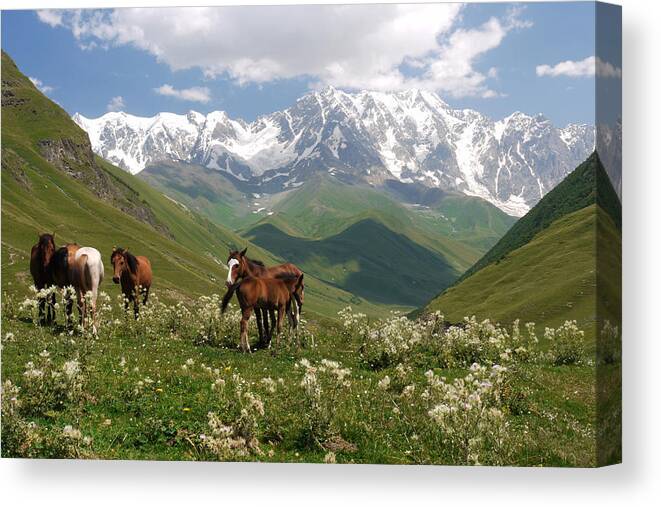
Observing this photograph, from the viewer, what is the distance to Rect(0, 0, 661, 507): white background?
14.8 metres

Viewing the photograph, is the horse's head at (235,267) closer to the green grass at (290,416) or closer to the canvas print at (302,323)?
the canvas print at (302,323)

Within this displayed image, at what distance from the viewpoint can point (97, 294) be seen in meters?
20.4

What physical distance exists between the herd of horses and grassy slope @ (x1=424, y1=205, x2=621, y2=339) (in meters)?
8.80

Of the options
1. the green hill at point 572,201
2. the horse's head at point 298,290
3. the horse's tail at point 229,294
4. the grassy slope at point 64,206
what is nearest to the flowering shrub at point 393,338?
the horse's head at point 298,290

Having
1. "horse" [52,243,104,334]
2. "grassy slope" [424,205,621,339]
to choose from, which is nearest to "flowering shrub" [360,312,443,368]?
"grassy slope" [424,205,621,339]

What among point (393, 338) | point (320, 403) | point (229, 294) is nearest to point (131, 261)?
point (229, 294)

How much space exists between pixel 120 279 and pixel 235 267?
5.88 metres

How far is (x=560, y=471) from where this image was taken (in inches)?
574

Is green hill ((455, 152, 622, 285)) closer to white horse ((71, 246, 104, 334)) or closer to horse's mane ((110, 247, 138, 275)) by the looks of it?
white horse ((71, 246, 104, 334))

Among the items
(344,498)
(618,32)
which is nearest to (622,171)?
(618,32)

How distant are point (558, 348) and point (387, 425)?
6646mm

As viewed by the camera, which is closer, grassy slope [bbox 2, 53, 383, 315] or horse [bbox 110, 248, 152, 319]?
horse [bbox 110, 248, 152, 319]

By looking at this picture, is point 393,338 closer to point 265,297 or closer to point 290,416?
point 265,297

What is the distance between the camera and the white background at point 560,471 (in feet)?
48.7
